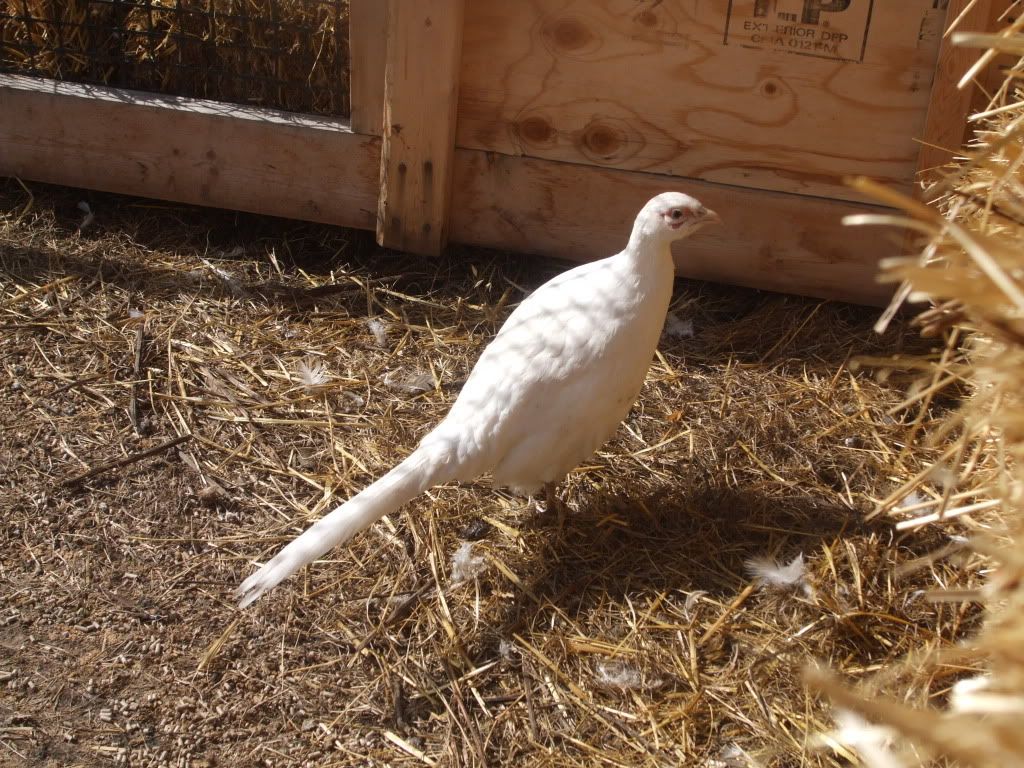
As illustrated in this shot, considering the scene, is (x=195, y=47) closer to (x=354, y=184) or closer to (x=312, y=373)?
(x=354, y=184)

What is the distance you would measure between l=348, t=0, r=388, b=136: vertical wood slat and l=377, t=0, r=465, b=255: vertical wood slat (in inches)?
2.7

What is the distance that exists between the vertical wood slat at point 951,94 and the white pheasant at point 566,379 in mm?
1081

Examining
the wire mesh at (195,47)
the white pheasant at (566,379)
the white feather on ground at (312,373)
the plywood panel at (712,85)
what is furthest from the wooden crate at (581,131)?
the white pheasant at (566,379)

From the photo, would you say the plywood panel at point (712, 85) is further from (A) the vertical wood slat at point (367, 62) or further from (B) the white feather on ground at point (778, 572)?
(B) the white feather on ground at point (778, 572)

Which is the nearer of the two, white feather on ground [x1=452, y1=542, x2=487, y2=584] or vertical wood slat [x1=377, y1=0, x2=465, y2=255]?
white feather on ground [x1=452, y1=542, x2=487, y2=584]

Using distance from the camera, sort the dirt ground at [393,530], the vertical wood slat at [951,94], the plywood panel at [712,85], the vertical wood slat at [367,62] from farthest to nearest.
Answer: the vertical wood slat at [367,62]
the plywood panel at [712,85]
the vertical wood slat at [951,94]
the dirt ground at [393,530]

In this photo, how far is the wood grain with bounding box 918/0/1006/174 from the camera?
312 centimetres

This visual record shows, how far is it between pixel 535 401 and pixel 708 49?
1.56 m

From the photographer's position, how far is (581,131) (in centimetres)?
359

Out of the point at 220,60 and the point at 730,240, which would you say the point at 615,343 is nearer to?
the point at 730,240

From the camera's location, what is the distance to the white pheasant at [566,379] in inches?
102

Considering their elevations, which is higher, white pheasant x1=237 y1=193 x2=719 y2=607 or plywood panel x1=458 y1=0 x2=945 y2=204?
plywood panel x1=458 y1=0 x2=945 y2=204

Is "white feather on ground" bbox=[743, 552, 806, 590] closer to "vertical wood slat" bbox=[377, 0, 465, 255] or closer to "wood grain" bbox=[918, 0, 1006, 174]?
"wood grain" bbox=[918, 0, 1006, 174]

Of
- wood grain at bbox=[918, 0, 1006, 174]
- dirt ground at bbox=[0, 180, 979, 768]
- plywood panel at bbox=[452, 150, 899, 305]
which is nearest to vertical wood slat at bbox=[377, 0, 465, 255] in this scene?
plywood panel at bbox=[452, 150, 899, 305]
